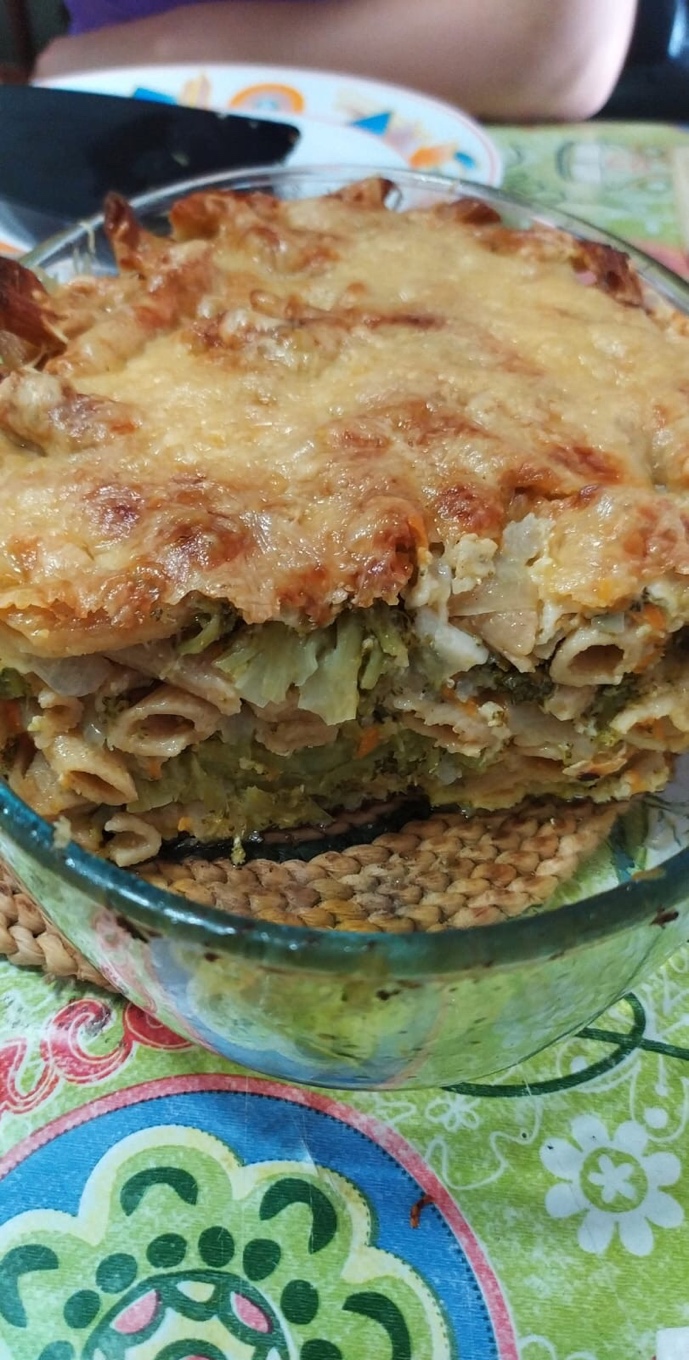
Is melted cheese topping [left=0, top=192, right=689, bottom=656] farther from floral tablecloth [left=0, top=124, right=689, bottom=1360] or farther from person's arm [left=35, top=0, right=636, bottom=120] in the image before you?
person's arm [left=35, top=0, right=636, bottom=120]

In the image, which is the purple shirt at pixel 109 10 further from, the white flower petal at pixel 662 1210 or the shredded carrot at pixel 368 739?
the white flower petal at pixel 662 1210

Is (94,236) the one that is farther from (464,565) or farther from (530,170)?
(530,170)

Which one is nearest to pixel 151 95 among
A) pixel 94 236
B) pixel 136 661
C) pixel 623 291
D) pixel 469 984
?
pixel 94 236

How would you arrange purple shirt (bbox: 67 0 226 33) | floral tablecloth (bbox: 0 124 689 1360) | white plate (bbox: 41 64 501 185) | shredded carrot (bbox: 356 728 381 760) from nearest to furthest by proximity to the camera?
floral tablecloth (bbox: 0 124 689 1360)
shredded carrot (bbox: 356 728 381 760)
white plate (bbox: 41 64 501 185)
purple shirt (bbox: 67 0 226 33)

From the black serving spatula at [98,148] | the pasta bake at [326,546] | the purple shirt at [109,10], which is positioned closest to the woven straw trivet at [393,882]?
the pasta bake at [326,546]

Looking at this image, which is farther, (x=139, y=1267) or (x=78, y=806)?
(x=78, y=806)

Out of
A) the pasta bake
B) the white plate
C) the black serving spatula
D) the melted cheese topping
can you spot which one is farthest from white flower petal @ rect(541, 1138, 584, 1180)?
the white plate

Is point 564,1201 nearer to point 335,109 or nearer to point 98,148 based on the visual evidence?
point 98,148

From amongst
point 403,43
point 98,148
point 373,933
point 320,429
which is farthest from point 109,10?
point 373,933
